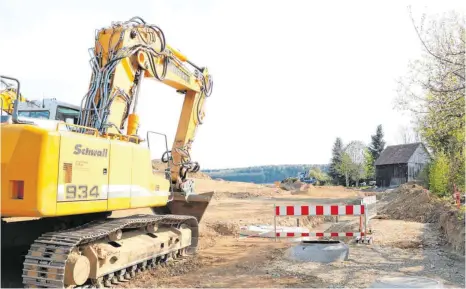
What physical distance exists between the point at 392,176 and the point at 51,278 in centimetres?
Result: 5732

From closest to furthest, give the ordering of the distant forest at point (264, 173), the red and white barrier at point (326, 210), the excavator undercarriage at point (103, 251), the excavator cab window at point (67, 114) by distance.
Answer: the excavator undercarriage at point (103, 251) < the excavator cab window at point (67, 114) < the red and white barrier at point (326, 210) < the distant forest at point (264, 173)

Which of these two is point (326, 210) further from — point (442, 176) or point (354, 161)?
point (354, 161)

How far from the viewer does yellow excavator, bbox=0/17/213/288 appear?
6137mm

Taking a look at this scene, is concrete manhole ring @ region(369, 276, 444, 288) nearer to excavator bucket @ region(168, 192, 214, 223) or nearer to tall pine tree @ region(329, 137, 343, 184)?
excavator bucket @ region(168, 192, 214, 223)

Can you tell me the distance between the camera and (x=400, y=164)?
57.3 metres

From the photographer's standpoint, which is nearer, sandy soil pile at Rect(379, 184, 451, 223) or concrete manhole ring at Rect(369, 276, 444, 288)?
concrete manhole ring at Rect(369, 276, 444, 288)

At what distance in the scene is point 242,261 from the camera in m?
9.68

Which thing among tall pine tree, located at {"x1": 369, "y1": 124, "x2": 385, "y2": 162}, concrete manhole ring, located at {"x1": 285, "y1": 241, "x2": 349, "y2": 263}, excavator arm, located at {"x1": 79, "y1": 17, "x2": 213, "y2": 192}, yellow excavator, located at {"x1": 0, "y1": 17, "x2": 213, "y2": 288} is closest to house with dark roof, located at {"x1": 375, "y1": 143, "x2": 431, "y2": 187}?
tall pine tree, located at {"x1": 369, "y1": 124, "x2": 385, "y2": 162}

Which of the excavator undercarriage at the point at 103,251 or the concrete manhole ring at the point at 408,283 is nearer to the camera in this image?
the concrete manhole ring at the point at 408,283

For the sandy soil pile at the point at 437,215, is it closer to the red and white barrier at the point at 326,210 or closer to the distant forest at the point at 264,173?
the red and white barrier at the point at 326,210

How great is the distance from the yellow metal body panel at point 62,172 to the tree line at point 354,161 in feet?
216

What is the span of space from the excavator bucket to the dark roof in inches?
1931

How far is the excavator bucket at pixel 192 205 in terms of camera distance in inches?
446

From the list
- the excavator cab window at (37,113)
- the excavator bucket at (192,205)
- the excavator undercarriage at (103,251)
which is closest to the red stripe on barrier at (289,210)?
the excavator bucket at (192,205)
